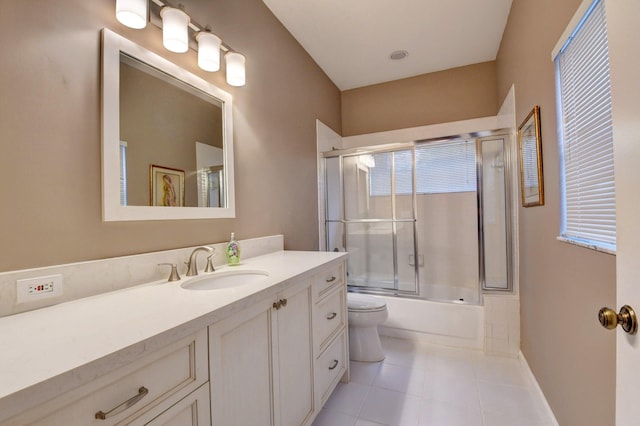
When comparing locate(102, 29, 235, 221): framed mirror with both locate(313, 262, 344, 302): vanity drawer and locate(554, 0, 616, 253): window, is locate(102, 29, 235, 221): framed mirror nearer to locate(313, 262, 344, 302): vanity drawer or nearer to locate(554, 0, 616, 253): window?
locate(313, 262, 344, 302): vanity drawer

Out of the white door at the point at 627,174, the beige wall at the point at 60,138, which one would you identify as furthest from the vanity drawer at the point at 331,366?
the white door at the point at 627,174

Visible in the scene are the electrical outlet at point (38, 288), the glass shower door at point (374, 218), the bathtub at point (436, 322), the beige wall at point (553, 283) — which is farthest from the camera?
the glass shower door at point (374, 218)

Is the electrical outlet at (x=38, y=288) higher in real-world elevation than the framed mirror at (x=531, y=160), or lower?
lower

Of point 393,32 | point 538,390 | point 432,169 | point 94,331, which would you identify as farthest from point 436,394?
point 393,32

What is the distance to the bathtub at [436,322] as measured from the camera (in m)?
2.32

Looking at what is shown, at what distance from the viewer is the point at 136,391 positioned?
2.10 ft

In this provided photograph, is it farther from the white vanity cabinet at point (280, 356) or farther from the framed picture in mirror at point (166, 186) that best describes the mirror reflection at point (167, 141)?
the white vanity cabinet at point (280, 356)

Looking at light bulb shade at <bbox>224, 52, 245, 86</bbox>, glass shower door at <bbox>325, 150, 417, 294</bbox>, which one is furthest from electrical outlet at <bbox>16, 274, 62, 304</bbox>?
glass shower door at <bbox>325, 150, 417, 294</bbox>

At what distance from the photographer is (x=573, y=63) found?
1132 mm

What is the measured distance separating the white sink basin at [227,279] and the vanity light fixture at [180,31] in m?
1.04

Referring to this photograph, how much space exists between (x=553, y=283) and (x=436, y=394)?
3.11 ft

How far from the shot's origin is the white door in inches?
22.5

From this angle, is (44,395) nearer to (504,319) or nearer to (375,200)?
(504,319)

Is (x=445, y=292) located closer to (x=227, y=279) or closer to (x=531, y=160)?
(x=531, y=160)
